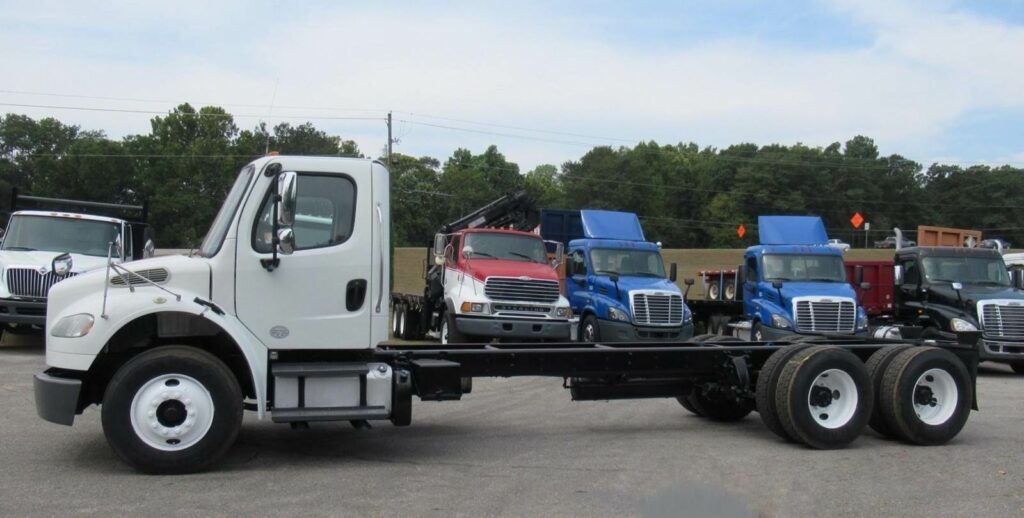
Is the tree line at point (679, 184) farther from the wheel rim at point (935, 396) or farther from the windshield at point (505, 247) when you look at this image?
the wheel rim at point (935, 396)

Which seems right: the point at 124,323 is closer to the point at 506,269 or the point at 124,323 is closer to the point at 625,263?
the point at 506,269

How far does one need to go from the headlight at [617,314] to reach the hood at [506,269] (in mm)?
1395

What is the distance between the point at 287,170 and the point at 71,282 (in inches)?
76.5

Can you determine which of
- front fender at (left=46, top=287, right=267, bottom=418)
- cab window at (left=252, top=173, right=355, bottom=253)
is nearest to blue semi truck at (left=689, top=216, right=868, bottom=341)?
cab window at (left=252, top=173, right=355, bottom=253)

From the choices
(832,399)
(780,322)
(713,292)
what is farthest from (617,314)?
(832,399)

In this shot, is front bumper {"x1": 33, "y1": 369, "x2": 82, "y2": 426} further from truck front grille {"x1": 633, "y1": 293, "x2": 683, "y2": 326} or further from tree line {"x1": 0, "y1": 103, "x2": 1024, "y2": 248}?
tree line {"x1": 0, "y1": 103, "x2": 1024, "y2": 248}

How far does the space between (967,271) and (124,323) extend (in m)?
16.0

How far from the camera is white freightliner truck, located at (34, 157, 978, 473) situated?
693 centimetres

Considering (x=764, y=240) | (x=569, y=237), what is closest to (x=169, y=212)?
(x=569, y=237)

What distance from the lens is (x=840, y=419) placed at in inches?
340

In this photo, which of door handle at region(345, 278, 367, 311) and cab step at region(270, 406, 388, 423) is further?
door handle at region(345, 278, 367, 311)

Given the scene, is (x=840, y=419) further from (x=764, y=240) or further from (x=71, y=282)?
(x=764, y=240)

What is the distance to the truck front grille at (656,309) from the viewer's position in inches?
698

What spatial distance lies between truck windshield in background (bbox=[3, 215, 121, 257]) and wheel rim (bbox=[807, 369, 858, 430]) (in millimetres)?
13024
